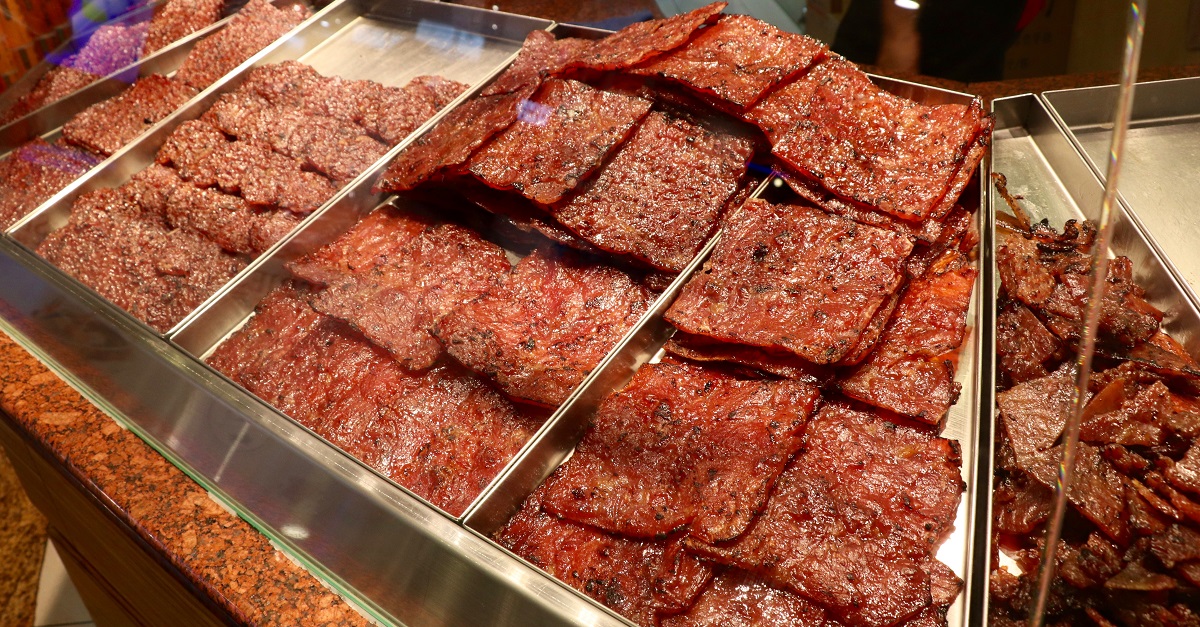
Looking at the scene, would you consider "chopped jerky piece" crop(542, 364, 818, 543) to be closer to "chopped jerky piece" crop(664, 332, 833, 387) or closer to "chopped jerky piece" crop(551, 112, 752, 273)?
"chopped jerky piece" crop(664, 332, 833, 387)

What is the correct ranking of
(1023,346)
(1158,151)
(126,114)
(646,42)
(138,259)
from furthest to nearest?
(126,114), (138,259), (646,42), (1158,151), (1023,346)

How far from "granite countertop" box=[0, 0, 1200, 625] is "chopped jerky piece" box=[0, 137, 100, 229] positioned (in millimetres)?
840

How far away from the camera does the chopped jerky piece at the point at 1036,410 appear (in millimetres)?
1818

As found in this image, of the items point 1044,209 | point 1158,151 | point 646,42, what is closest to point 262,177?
point 646,42

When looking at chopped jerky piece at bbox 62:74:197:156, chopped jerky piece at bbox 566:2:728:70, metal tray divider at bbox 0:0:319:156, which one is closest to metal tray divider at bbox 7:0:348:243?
chopped jerky piece at bbox 62:74:197:156

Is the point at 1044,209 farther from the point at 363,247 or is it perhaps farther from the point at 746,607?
the point at 363,247

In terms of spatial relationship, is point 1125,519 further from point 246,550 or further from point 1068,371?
point 246,550

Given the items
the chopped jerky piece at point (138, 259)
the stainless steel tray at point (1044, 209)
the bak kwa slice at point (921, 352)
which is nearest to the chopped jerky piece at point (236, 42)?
the chopped jerky piece at point (138, 259)

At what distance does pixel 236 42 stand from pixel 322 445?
9.05 feet

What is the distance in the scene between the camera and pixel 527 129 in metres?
2.72

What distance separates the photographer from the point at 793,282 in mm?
2213

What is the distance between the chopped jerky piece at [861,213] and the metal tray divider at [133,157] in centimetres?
266

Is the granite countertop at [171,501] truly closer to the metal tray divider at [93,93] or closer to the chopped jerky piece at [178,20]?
the metal tray divider at [93,93]

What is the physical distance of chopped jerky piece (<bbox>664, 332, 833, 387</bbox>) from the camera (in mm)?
2102
